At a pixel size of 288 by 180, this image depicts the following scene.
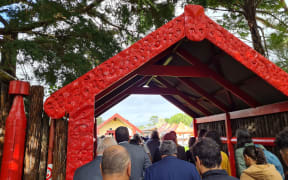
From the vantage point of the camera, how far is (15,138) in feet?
9.71

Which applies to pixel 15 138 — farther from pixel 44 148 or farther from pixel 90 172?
pixel 90 172

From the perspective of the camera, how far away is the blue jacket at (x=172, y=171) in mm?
2230

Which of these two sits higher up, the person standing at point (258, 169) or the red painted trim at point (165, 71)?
the red painted trim at point (165, 71)

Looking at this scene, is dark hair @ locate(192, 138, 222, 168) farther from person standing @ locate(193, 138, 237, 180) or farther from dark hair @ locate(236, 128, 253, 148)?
dark hair @ locate(236, 128, 253, 148)

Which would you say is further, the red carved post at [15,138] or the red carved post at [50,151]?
the red carved post at [50,151]

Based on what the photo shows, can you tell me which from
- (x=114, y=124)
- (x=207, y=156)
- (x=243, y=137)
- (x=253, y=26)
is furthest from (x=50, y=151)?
(x=114, y=124)

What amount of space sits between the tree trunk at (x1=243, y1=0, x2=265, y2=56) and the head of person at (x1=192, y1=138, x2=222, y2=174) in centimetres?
601

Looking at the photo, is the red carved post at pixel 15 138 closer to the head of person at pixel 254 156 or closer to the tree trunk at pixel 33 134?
the tree trunk at pixel 33 134

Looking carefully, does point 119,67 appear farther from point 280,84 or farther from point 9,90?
point 280,84

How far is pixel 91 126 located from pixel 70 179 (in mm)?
768

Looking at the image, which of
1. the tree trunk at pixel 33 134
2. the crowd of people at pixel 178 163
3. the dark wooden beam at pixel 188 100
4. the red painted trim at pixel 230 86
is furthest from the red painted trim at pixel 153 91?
the tree trunk at pixel 33 134

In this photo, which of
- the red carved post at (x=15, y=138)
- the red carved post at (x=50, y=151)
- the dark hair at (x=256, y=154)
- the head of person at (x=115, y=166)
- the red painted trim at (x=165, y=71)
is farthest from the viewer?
the red painted trim at (x=165, y=71)

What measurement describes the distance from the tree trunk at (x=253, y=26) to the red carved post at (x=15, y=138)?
671 cm

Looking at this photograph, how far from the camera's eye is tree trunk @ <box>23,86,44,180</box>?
306 cm
